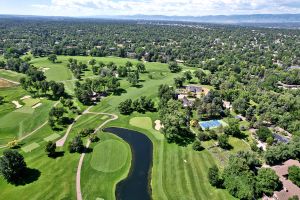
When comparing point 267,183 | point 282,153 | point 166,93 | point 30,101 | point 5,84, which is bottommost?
point 5,84

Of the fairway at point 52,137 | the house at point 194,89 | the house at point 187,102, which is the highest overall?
the house at point 187,102

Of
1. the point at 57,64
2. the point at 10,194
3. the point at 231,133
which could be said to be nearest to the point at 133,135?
the point at 231,133

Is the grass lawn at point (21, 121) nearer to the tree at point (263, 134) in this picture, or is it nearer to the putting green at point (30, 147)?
the putting green at point (30, 147)

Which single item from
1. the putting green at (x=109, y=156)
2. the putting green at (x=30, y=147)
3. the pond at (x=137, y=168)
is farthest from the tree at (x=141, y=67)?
the putting green at (x=30, y=147)

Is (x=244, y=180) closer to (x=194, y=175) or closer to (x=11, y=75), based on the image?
(x=194, y=175)

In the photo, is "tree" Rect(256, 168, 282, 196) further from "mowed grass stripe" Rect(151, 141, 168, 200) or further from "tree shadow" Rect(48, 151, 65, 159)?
"tree shadow" Rect(48, 151, 65, 159)

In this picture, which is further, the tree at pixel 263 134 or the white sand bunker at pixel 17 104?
the white sand bunker at pixel 17 104

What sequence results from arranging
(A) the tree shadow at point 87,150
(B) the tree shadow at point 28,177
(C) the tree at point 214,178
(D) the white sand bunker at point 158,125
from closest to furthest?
1. (C) the tree at point 214,178
2. (B) the tree shadow at point 28,177
3. (A) the tree shadow at point 87,150
4. (D) the white sand bunker at point 158,125

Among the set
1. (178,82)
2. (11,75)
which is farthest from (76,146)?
(11,75)
